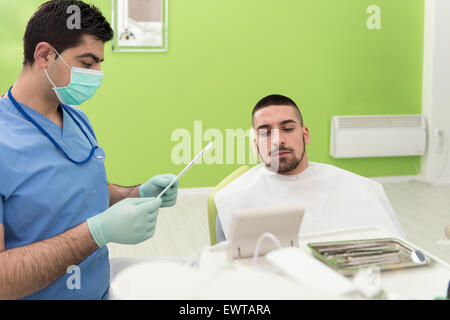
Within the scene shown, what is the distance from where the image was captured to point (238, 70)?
400 centimetres

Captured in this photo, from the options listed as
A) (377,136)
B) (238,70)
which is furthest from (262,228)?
(377,136)

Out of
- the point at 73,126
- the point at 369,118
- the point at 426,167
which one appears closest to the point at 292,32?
the point at 369,118

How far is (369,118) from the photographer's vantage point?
4.34m

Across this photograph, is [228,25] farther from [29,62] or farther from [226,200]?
[29,62]

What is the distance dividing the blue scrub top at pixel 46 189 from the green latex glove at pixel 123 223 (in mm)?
132

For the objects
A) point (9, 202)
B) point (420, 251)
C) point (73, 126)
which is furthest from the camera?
point (73, 126)

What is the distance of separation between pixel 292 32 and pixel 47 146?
320 centimetres

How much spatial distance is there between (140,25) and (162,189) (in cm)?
257

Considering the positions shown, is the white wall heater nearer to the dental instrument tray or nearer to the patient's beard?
the patient's beard

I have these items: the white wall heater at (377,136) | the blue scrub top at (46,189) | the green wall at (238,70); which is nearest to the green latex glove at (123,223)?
the blue scrub top at (46,189)

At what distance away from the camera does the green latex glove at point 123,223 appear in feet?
3.70

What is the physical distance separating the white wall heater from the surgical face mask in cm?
313

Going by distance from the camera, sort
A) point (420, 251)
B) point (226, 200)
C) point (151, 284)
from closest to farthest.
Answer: point (151, 284)
point (420, 251)
point (226, 200)

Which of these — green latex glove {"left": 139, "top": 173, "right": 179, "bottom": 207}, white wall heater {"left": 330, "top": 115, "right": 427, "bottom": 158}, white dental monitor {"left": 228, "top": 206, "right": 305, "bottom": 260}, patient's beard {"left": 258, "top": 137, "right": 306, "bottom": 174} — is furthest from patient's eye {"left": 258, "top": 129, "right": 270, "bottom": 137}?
white wall heater {"left": 330, "top": 115, "right": 427, "bottom": 158}
